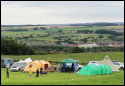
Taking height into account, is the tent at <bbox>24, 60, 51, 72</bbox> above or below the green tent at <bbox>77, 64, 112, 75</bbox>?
below

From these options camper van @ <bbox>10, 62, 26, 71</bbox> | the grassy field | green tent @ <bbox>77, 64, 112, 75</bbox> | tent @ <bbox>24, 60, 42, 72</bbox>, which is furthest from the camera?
the grassy field

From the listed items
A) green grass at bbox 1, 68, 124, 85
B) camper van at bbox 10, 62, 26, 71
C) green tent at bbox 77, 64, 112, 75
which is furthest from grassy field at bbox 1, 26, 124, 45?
green grass at bbox 1, 68, 124, 85

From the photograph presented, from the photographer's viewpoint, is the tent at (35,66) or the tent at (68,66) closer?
the tent at (35,66)

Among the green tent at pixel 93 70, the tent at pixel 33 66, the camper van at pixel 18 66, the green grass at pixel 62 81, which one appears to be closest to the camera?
the green grass at pixel 62 81

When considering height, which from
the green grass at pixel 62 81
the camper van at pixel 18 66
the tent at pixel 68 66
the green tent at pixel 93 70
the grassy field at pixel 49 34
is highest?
the green grass at pixel 62 81

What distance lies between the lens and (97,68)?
34094 mm

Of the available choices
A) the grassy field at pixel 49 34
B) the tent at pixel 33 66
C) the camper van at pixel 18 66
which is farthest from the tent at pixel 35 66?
the grassy field at pixel 49 34

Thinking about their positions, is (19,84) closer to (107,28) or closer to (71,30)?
(107,28)

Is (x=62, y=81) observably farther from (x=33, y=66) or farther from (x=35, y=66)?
(x=33, y=66)

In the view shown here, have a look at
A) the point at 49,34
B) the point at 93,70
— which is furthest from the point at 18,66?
the point at 49,34

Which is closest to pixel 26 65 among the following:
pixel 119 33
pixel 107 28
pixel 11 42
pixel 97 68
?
pixel 97 68

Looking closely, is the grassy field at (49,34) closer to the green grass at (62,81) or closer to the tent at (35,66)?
the tent at (35,66)

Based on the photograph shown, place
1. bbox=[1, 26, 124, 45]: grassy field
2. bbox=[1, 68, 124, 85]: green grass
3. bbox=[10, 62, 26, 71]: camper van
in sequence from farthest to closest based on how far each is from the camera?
bbox=[1, 26, 124, 45]: grassy field, bbox=[10, 62, 26, 71]: camper van, bbox=[1, 68, 124, 85]: green grass

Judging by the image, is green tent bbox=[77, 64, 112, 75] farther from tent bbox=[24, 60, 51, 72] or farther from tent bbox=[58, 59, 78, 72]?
tent bbox=[24, 60, 51, 72]
